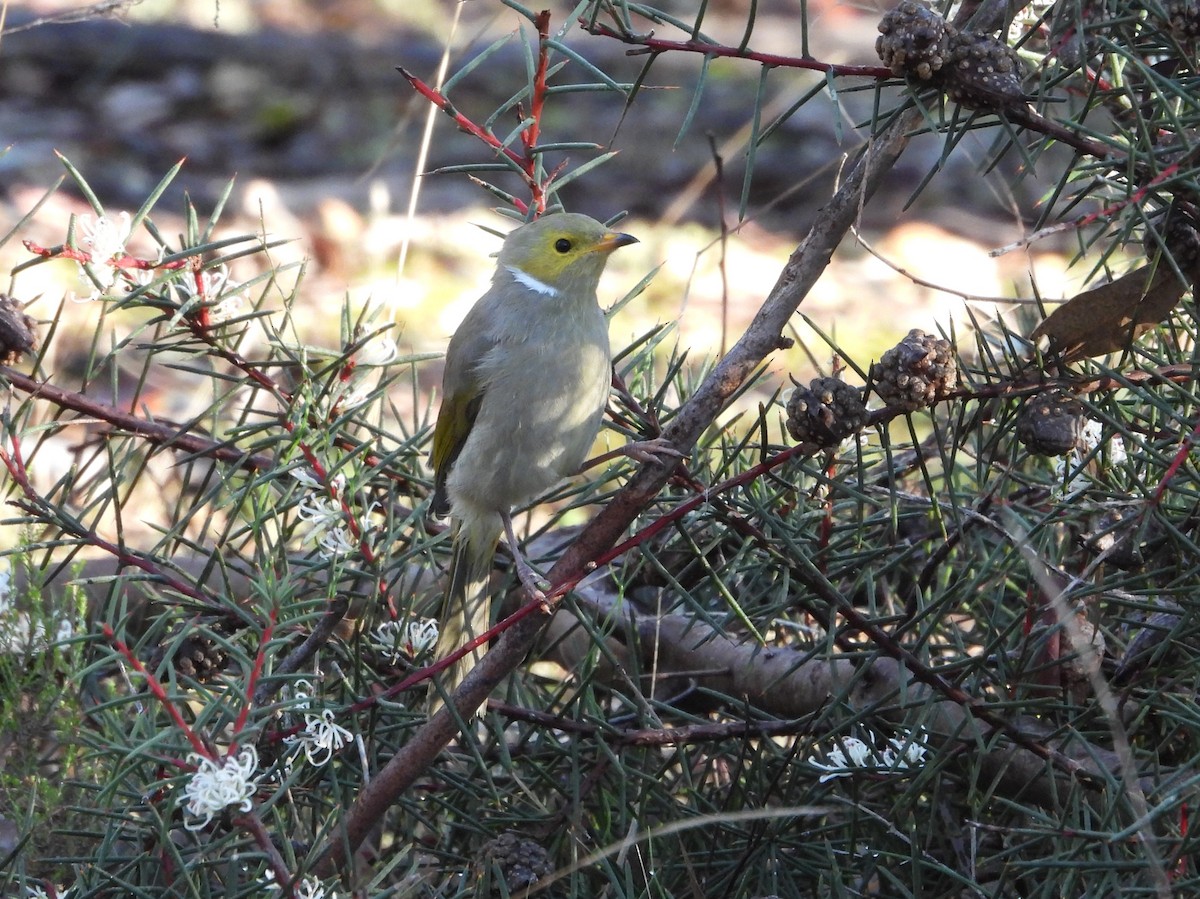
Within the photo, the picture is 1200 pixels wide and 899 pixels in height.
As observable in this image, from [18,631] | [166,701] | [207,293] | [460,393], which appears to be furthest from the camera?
[460,393]

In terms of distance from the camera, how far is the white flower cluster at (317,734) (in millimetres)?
1629

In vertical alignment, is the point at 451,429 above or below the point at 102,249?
above

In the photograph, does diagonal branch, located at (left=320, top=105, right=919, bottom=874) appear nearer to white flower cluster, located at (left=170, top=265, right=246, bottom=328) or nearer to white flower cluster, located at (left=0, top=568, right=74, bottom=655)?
white flower cluster, located at (left=0, top=568, right=74, bottom=655)

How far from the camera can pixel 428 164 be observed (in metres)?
7.09

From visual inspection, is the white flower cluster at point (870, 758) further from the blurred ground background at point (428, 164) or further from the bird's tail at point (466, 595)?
the blurred ground background at point (428, 164)

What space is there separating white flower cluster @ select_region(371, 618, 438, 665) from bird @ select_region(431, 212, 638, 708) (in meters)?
0.36

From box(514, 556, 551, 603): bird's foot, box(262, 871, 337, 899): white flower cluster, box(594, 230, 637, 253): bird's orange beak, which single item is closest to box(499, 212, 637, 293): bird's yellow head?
box(594, 230, 637, 253): bird's orange beak

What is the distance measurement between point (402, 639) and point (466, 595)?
318mm

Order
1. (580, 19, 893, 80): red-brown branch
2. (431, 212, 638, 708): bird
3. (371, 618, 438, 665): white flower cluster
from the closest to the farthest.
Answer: (580, 19, 893, 80): red-brown branch, (371, 618, 438, 665): white flower cluster, (431, 212, 638, 708): bird

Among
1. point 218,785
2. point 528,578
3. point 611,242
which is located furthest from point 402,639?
point 611,242

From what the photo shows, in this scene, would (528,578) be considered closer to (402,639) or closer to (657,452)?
(402,639)

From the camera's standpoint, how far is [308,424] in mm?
2025

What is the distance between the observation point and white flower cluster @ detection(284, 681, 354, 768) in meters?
1.63

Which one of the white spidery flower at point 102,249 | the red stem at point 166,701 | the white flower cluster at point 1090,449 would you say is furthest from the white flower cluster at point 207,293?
the white flower cluster at point 1090,449
